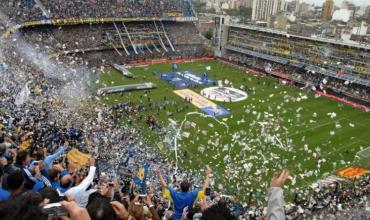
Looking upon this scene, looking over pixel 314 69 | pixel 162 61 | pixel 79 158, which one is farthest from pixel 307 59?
pixel 79 158

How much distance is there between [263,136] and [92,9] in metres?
40.6

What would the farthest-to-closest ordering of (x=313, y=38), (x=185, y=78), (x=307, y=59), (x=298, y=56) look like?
1. (x=298, y=56)
2. (x=307, y=59)
3. (x=313, y=38)
4. (x=185, y=78)

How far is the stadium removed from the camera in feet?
22.5

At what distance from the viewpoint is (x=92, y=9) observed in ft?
195

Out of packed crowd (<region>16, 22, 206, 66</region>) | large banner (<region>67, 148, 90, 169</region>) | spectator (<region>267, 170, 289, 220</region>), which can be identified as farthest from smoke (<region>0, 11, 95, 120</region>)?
spectator (<region>267, 170, 289, 220</region>)

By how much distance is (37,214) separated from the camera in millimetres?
3250

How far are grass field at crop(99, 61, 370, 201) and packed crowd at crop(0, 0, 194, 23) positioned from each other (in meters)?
14.4

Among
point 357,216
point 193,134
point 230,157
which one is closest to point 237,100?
point 193,134

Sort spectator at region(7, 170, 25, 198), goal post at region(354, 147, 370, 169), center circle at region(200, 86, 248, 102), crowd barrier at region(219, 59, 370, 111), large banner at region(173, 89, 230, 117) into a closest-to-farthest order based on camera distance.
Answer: spectator at region(7, 170, 25, 198)
goal post at region(354, 147, 370, 169)
large banner at region(173, 89, 230, 117)
crowd barrier at region(219, 59, 370, 111)
center circle at region(200, 86, 248, 102)

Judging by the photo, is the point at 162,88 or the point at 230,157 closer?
the point at 230,157

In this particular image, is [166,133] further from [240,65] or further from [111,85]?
[240,65]

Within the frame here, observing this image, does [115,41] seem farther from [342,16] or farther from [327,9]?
[327,9]

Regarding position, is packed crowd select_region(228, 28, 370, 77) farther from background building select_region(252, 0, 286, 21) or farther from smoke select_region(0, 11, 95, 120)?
background building select_region(252, 0, 286, 21)

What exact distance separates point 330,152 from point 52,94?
22.6 metres
